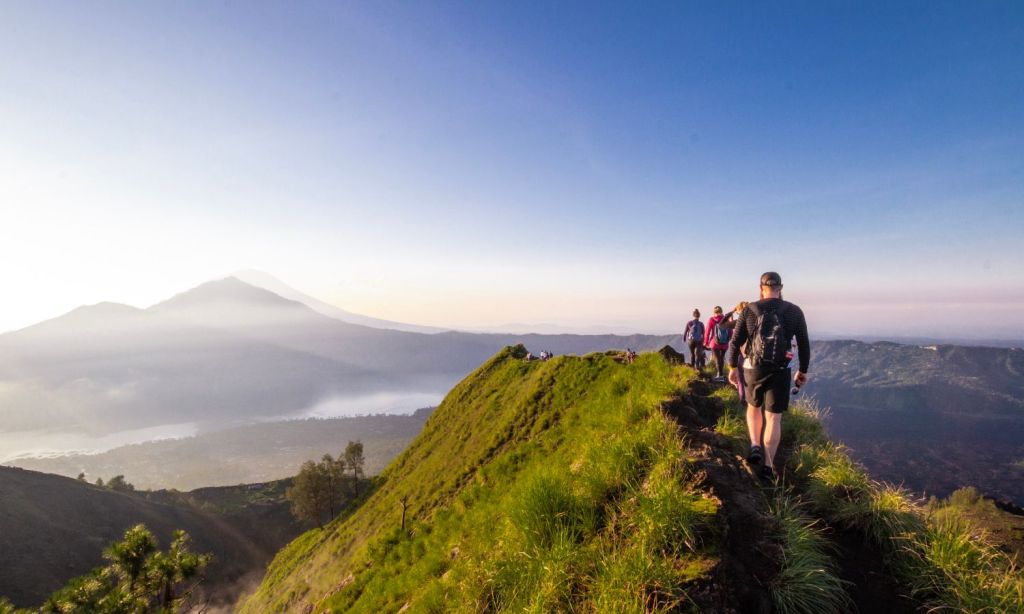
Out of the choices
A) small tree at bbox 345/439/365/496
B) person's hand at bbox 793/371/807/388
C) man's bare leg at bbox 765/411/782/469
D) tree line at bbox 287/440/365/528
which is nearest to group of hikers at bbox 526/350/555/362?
person's hand at bbox 793/371/807/388

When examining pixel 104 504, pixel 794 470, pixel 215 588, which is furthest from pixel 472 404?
pixel 104 504

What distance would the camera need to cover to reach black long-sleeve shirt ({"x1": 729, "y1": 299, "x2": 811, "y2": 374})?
287 inches

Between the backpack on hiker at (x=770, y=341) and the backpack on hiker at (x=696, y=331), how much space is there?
36.0ft

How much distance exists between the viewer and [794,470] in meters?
7.71

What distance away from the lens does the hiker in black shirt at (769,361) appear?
7.16m

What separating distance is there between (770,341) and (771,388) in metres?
0.89

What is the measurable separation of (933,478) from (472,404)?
190496 mm

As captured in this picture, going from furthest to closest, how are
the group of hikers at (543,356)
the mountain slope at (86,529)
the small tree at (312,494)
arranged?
the small tree at (312,494) → the mountain slope at (86,529) → the group of hikers at (543,356)

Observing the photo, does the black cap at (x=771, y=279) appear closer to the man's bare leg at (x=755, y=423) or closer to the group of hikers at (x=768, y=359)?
the group of hikers at (x=768, y=359)

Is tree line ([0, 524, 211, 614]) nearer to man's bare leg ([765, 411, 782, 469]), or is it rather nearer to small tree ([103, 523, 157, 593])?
small tree ([103, 523, 157, 593])

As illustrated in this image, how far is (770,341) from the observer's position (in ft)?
23.7

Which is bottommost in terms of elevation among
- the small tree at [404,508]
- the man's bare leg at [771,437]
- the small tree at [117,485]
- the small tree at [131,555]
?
the small tree at [117,485]

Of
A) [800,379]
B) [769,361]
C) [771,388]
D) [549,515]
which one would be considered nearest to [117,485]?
[549,515]

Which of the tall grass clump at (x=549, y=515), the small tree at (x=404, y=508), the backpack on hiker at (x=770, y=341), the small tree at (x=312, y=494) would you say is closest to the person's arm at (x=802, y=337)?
the backpack on hiker at (x=770, y=341)
